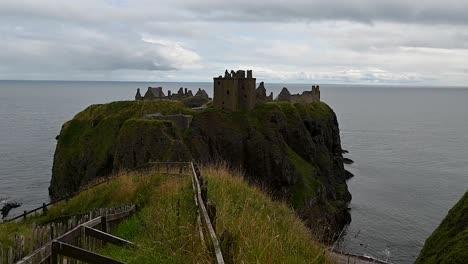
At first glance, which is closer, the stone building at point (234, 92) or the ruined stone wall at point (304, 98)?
the stone building at point (234, 92)

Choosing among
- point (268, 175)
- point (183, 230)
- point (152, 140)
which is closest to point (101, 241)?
point (183, 230)

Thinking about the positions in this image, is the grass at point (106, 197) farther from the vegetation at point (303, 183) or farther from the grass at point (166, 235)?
the vegetation at point (303, 183)

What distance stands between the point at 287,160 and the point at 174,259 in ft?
227

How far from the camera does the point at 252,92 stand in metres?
86.6

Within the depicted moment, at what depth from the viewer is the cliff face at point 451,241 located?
522 inches

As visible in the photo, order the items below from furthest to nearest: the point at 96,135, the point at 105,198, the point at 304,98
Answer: the point at 304,98, the point at 96,135, the point at 105,198

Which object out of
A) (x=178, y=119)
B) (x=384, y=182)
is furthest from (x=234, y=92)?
(x=384, y=182)

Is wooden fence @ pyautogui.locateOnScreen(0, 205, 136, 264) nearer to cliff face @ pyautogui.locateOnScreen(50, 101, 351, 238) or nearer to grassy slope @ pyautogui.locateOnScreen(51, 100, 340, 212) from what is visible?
cliff face @ pyautogui.locateOnScreen(50, 101, 351, 238)

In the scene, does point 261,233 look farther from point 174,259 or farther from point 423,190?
point 423,190

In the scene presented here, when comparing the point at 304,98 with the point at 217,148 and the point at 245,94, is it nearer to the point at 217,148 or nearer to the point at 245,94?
the point at 245,94

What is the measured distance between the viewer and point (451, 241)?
583 inches

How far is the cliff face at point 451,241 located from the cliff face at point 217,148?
46.5 meters

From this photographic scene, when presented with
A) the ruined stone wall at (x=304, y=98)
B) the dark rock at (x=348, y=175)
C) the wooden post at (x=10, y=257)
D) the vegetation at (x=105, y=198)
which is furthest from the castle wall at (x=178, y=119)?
the wooden post at (x=10, y=257)

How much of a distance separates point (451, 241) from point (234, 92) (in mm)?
70224
